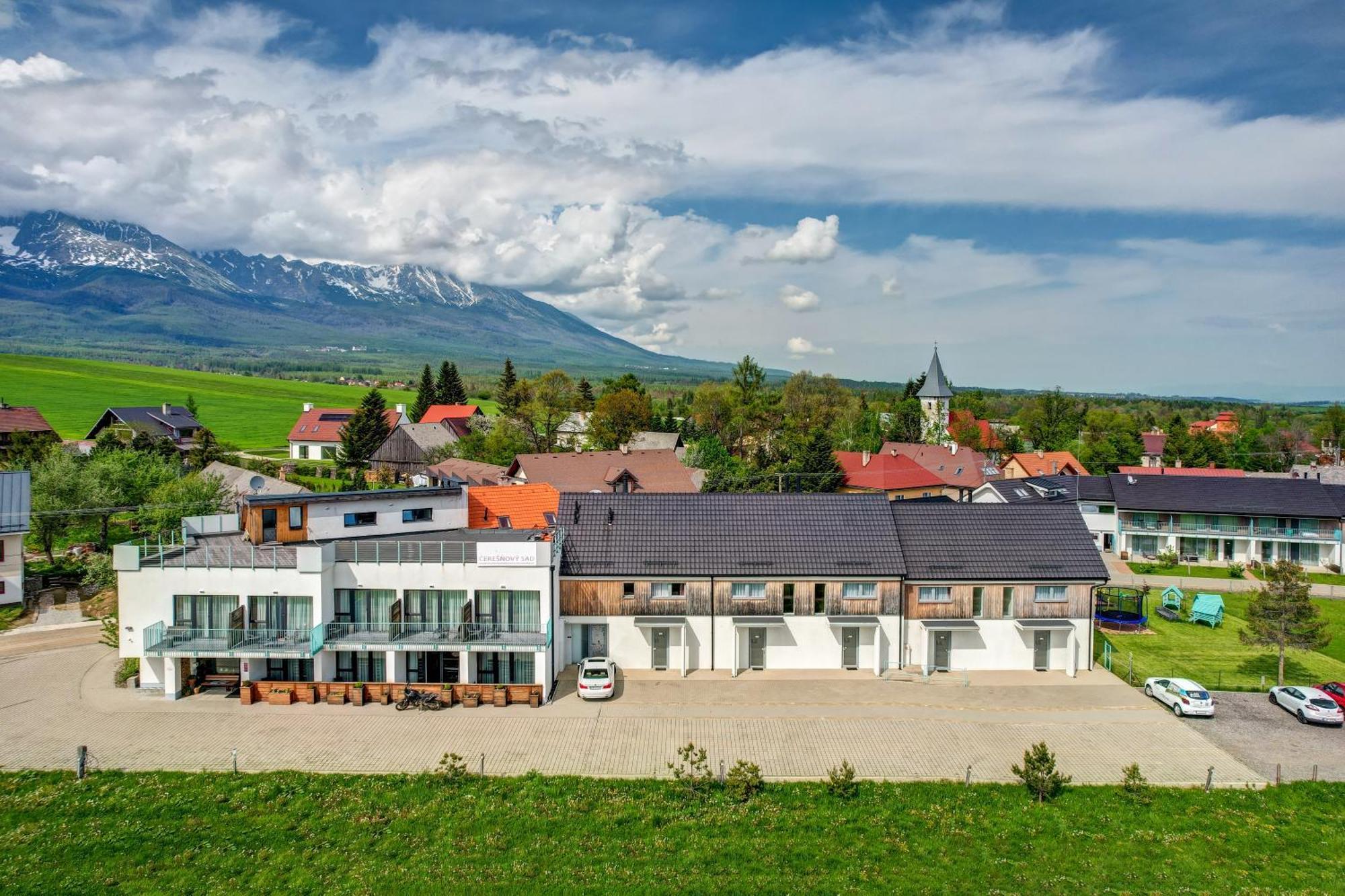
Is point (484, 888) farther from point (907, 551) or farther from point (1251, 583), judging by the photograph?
point (1251, 583)

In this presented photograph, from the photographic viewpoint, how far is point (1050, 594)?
93.3 ft

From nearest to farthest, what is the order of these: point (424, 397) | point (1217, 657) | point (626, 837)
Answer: point (626, 837), point (1217, 657), point (424, 397)

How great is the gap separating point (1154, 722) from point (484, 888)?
68.1ft

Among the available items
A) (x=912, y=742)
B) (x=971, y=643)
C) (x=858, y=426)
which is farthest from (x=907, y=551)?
(x=858, y=426)

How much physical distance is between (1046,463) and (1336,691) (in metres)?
53.8

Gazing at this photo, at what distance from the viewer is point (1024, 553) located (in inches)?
1144

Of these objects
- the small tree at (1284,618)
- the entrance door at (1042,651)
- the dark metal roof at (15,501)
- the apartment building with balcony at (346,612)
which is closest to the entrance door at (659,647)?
the apartment building with balcony at (346,612)

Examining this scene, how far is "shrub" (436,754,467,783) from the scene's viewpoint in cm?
1961

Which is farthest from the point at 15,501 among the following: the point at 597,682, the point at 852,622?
the point at 852,622

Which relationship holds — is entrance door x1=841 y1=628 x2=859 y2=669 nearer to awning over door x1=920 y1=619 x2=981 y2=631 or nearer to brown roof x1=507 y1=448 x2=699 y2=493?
awning over door x1=920 y1=619 x2=981 y2=631

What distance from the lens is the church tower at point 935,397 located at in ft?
327

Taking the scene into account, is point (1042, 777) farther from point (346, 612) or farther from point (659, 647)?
point (346, 612)

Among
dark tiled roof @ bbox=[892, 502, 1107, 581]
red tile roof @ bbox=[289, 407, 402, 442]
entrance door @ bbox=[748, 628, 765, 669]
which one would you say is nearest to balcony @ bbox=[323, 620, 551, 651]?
entrance door @ bbox=[748, 628, 765, 669]

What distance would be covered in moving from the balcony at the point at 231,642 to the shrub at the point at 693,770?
12118mm
